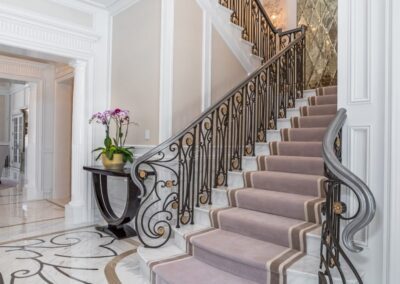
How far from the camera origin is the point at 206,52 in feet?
12.5

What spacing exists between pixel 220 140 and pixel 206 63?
105 cm

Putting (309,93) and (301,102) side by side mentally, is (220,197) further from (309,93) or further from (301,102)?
(309,93)

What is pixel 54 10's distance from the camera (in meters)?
3.97

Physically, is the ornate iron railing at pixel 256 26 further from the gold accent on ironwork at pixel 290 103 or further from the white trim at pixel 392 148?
the white trim at pixel 392 148

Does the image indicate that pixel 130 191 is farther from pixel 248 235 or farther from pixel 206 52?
pixel 206 52

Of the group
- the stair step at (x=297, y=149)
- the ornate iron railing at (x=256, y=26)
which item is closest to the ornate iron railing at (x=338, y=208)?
the stair step at (x=297, y=149)

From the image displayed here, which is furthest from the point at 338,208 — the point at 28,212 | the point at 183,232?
the point at 28,212

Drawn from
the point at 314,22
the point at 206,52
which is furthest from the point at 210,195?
the point at 314,22

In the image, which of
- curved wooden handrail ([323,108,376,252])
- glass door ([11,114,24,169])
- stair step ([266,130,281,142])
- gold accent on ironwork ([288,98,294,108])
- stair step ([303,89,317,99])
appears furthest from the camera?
glass door ([11,114,24,169])

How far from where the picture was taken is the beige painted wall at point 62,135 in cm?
588

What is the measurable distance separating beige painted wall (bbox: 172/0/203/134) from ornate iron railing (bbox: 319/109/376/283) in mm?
1995

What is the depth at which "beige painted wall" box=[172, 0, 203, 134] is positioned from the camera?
11.4ft

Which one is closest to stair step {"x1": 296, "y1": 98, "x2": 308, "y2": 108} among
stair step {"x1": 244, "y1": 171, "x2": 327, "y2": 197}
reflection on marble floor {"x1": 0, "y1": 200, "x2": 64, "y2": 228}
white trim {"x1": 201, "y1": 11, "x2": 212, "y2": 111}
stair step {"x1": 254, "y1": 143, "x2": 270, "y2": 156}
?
stair step {"x1": 254, "y1": 143, "x2": 270, "y2": 156}

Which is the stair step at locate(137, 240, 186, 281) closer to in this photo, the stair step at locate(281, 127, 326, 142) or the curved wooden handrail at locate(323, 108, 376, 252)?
the curved wooden handrail at locate(323, 108, 376, 252)
